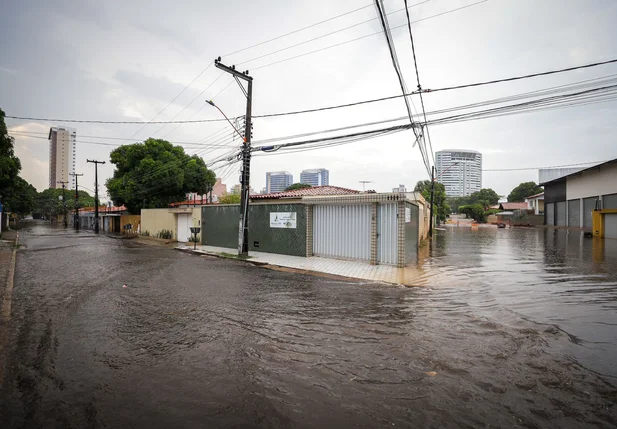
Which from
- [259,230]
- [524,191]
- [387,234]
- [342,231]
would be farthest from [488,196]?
[387,234]

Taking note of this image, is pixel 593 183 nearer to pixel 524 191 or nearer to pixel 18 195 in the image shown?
pixel 524 191

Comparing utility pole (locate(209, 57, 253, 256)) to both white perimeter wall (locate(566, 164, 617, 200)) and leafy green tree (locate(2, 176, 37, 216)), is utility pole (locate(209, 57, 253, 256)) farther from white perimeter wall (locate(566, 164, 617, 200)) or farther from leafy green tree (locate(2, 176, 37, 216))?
white perimeter wall (locate(566, 164, 617, 200))

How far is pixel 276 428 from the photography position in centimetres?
272

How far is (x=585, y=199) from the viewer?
1309 inches

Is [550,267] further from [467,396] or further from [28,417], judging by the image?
[28,417]

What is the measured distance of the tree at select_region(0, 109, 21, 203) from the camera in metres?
18.9

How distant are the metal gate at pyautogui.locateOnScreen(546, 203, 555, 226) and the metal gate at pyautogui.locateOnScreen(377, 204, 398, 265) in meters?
42.0

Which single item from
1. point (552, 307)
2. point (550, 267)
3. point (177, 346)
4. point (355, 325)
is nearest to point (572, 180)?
point (550, 267)

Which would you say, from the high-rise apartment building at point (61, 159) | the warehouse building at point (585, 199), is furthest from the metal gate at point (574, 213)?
the high-rise apartment building at point (61, 159)

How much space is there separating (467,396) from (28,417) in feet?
14.0

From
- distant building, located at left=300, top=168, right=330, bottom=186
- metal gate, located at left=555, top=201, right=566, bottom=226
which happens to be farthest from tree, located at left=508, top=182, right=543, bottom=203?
distant building, located at left=300, top=168, right=330, bottom=186

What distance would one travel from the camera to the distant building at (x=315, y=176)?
11394 centimetres

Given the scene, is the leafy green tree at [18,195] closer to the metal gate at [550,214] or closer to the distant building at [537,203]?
the metal gate at [550,214]

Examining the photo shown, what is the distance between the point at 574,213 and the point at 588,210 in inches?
132
